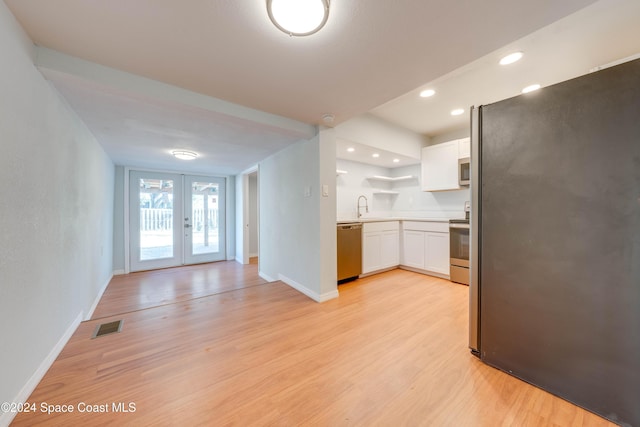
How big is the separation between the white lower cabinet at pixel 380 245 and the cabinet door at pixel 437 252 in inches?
20.5

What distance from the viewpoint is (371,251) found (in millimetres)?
3814

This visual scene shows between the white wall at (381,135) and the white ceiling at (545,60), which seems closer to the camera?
the white ceiling at (545,60)

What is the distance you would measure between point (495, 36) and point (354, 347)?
7.65 ft

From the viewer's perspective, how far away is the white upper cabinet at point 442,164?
3729mm

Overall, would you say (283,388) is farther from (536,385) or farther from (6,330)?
(536,385)

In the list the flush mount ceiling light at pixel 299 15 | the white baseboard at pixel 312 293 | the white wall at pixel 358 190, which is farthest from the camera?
the white wall at pixel 358 190

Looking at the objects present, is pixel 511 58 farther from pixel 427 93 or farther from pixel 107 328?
pixel 107 328

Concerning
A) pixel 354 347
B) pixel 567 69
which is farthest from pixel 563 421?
pixel 567 69

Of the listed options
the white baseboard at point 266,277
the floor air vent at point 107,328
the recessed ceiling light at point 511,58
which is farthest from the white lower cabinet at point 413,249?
the floor air vent at point 107,328

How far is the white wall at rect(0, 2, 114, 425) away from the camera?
1.19 metres

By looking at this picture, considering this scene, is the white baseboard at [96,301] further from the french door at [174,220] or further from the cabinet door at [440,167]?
the cabinet door at [440,167]

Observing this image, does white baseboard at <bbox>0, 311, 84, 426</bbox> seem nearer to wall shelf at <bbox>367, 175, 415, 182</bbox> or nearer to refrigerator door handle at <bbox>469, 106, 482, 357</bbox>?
refrigerator door handle at <bbox>469, 106, 482, 357</bbox>

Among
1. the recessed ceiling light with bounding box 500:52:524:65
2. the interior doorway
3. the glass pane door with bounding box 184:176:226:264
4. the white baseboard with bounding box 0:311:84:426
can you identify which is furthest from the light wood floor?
the interior doorway

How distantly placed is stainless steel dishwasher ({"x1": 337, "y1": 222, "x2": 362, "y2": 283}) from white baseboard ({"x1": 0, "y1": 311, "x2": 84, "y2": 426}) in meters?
2.81
